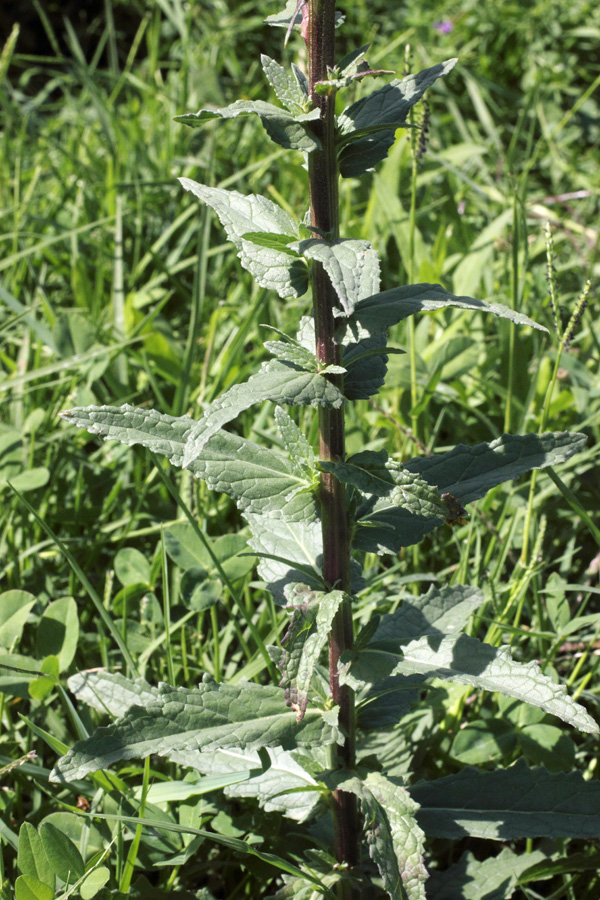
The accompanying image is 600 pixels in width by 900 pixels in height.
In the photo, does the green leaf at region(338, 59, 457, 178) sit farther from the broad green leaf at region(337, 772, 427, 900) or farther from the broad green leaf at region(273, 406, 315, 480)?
the broad green leaf at region(337, 772, 427, 900)

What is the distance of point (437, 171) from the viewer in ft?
12.5

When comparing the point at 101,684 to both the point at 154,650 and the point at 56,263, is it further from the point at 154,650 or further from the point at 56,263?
the point at 56,263

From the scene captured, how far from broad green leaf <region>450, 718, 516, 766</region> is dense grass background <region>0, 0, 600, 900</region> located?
0.02 m

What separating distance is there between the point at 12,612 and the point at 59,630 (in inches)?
5.7

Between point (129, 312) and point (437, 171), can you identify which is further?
point (437, 171)

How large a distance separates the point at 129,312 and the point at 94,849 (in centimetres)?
192

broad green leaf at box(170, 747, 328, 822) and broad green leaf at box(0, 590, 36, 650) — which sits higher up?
broad green leaf at box(0, 590, 36, 650)

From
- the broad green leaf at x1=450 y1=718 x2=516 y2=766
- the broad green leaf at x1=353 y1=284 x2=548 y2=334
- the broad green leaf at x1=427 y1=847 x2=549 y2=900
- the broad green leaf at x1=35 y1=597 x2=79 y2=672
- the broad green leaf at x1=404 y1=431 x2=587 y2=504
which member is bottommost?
the broad green leaf at x1=427 y1=847 x2=549 y2=900

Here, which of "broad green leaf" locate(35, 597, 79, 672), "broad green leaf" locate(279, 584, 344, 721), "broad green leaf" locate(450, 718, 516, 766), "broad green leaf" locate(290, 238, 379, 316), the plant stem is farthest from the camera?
"broad green leaf" locate(35, 597, 79, 672)

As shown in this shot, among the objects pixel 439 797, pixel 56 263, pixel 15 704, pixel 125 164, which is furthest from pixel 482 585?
pixel 125 164

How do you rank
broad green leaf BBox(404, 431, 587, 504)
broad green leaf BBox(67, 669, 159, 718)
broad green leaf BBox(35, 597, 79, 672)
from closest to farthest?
broad green leaf BBox(404, 431, 587, 504) → broad green leaf BBox(67, 669, 159, 718) → broad green leaf BBox(35, 597, 79, 672)

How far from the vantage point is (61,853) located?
1547 mm

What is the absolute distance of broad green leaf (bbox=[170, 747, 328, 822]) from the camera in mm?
1639

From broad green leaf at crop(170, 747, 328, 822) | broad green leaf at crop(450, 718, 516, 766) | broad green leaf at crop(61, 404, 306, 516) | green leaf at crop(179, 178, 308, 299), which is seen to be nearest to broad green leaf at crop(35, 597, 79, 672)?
broad green leaf at crop(170, 747, 328, 822)
